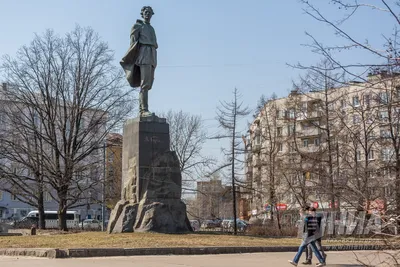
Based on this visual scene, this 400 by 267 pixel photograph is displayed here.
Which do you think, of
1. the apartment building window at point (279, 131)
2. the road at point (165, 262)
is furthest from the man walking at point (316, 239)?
the apartment building window at point (279, 131)

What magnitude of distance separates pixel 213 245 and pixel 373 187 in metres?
16.2

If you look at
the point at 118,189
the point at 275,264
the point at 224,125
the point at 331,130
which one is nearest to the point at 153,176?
the point at 275,264

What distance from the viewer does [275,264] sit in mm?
13453

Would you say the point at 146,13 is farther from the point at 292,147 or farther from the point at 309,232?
the point at 292,147

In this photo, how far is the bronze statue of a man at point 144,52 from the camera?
72.4 ft

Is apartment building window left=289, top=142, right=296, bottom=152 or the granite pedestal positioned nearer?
the granite pedestal

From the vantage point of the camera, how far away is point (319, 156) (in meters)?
35.4

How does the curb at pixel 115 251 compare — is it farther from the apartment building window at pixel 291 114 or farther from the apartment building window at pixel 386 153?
the apartment building window at pixel 291 114

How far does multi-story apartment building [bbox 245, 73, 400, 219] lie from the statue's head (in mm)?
11433

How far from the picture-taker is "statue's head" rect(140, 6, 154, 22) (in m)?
22.2

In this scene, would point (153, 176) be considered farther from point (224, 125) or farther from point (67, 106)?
point (67, 106)

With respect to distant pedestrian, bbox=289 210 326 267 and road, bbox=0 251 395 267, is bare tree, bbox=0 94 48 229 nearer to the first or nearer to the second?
road, bbox=0 251 395 267

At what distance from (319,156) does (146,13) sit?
17715 millimetres

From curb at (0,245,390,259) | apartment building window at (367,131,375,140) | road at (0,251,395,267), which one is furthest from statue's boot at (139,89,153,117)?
apartment building window at (367,131,375,140)
